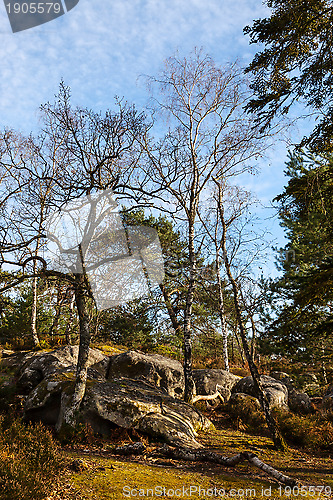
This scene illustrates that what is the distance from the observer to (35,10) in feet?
12.7

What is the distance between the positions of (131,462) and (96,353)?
22.8 ft

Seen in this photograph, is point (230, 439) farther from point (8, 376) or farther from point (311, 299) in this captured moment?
point (8, 376)

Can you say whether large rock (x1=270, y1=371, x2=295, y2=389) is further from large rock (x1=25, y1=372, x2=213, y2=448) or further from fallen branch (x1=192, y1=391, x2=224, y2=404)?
large rock (x1=25, y1=372, x2=213, y2=448)

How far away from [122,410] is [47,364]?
4700 mm

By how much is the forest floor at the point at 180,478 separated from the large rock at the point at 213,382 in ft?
20.2

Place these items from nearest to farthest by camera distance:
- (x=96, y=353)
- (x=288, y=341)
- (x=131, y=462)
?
(x=131, y=462) < (x=288, y=341) < (x=96, y=353)

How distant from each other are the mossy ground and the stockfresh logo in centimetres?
601

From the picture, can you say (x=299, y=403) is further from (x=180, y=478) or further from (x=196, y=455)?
(x=180, y=478)

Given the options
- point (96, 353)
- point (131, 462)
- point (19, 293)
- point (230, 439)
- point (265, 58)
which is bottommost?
point (230, 439)

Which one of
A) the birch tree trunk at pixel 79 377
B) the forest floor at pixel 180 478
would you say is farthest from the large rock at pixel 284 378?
the birch tree trunk at pixel 79 377

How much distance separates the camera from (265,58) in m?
6.95

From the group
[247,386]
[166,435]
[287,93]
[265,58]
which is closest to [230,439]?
[166,435]

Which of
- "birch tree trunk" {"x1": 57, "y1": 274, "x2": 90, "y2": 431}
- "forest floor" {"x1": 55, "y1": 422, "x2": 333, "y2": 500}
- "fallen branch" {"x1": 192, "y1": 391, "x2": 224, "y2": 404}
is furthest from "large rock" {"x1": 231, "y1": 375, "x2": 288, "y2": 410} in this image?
"birch tree trunk" {"x1": 57, "y1": 274, "x2": 90, "y2": 431}

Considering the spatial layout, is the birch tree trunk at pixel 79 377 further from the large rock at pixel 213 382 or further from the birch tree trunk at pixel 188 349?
the large rock at pixel 213 382
